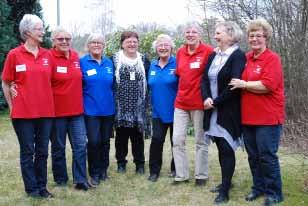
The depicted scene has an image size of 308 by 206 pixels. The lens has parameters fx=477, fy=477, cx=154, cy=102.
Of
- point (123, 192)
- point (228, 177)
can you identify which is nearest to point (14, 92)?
point (123, 192)

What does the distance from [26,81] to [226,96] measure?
2230mm

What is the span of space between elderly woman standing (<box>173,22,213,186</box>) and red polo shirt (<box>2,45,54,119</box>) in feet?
5.64

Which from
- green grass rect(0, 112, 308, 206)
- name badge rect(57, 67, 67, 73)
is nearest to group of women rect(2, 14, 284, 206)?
name badge rect(57, 67, 67, 73)

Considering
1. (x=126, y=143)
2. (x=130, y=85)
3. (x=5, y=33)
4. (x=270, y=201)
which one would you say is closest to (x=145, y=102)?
(x=130, y=85)

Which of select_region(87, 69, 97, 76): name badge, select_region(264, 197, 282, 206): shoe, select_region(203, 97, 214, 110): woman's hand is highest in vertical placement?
select_region(87, 69, 97, 76): name badge

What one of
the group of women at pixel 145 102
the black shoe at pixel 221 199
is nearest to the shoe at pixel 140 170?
the group of women at pixel 145 102

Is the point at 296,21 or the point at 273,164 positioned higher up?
the point at 296,21

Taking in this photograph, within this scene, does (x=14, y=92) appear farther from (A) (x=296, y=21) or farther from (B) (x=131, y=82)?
(A) (x=296, y=21)

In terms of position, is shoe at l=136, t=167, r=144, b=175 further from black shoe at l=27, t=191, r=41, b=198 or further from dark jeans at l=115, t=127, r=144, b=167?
black shoe at l=27, t=191, r=41, b=198

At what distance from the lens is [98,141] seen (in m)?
6.37

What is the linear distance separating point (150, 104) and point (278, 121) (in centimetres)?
222

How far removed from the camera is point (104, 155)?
21.8 feet

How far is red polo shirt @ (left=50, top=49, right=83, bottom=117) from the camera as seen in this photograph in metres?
5.78

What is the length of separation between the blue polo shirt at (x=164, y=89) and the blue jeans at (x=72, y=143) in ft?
3.40
